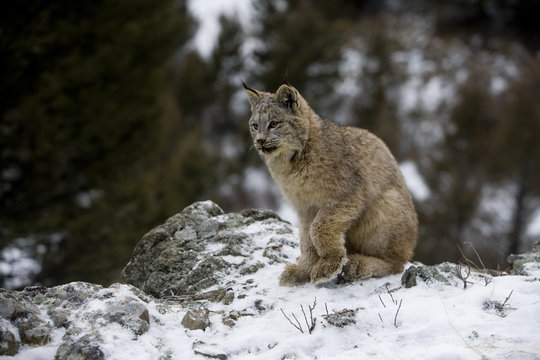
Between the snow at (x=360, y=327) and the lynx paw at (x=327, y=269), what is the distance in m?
0.10

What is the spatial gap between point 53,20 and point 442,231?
15555 millimetres

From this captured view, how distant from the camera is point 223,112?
94.9ft

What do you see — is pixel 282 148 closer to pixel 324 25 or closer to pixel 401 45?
pixel 324 25

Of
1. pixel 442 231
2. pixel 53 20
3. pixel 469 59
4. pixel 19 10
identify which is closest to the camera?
pixel 19 10

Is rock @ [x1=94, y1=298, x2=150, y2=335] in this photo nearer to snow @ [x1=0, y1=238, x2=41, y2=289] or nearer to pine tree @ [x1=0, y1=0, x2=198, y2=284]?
pine tree @ [x1=0, y1=0, x2=198, y2=284]

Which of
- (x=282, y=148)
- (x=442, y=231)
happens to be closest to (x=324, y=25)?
(x=442, y=231)

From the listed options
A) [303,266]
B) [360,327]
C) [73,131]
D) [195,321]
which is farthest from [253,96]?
[73,131]

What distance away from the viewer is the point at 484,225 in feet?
62.5

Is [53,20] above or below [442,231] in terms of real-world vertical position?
above

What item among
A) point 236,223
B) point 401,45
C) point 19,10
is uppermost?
point 401,45

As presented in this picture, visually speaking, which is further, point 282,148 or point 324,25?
point 324,25

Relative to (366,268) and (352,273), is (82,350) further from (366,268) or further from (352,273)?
(366,268)

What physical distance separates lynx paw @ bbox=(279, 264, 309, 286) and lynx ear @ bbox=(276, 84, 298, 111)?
5.86ft

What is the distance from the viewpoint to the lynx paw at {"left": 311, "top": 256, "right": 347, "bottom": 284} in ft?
15.4
